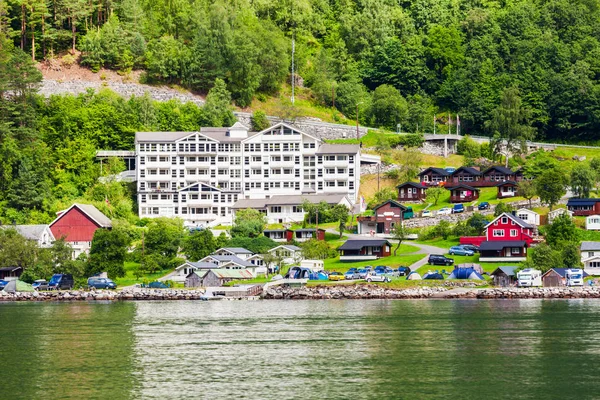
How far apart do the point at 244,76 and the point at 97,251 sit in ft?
157

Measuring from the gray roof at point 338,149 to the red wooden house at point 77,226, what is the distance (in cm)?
2624

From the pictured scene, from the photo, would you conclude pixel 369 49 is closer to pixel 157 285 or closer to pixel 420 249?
pixel 420 249

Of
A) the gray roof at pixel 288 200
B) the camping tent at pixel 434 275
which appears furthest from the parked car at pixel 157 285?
the gray roof at pixel 288 200

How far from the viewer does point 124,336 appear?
60.2m

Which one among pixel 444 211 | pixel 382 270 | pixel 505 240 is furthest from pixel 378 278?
pixel 444 211

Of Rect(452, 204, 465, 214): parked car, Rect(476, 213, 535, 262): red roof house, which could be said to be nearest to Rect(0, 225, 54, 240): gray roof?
Rect(452, 204, 465, 214): parked car

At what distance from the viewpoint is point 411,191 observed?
11731cm

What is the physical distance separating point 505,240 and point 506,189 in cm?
1890

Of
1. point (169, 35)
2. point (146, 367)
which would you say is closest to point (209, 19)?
point (169, 35)

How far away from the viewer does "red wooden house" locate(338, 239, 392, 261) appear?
96.8 m

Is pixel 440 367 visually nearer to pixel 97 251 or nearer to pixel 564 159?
pixel 97 251

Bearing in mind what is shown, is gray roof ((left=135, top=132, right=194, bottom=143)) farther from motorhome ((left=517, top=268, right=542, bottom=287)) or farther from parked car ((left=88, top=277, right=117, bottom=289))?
motorhome ((left=517, top=268, right=542, bottom=287))

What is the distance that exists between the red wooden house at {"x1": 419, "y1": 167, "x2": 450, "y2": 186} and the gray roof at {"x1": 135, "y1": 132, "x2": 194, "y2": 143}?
24631 mm

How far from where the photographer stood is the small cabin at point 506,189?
114m
